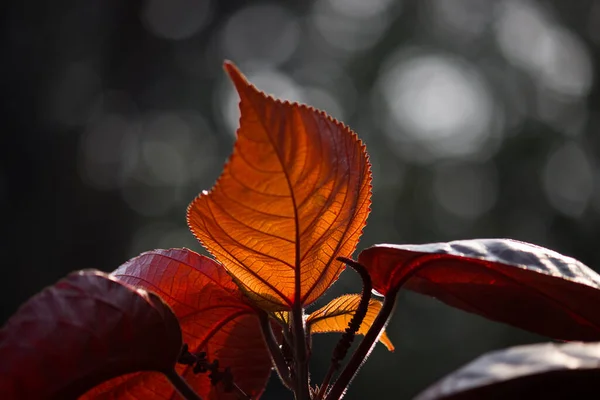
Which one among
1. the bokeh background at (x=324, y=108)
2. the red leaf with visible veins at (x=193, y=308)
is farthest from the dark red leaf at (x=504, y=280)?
the bokeh background at (x=324, y=108)

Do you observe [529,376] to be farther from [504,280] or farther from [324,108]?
[324,108]

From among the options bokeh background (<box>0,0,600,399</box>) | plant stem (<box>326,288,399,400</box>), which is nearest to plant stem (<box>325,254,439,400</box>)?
plant stem (<box>326,288,399,400</box>)

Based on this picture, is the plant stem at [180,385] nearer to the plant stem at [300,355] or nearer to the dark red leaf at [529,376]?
the plant stem at [300,355]

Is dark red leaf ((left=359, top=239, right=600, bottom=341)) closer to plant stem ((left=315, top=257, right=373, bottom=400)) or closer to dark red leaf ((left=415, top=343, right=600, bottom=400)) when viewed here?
plant stem ((left=315, top=257, right=373, bottom=400))

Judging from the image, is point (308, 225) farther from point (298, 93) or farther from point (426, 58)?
point (426, 58)

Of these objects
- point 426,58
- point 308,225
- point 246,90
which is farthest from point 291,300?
point 426,58

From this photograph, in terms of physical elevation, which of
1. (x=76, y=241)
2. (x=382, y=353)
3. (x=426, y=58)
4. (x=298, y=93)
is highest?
(x=426, y=58)
